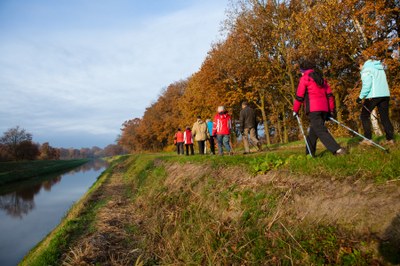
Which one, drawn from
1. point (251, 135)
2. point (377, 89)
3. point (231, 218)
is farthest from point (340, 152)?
point (251, 135)

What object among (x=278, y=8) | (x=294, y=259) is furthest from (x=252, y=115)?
(x=278, y=8)

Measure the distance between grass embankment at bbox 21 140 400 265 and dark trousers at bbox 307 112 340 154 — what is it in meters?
0.43

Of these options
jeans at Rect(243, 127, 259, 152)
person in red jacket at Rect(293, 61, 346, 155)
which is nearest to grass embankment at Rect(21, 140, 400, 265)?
person in red jacket at Rect(293, 61, 346, 155)

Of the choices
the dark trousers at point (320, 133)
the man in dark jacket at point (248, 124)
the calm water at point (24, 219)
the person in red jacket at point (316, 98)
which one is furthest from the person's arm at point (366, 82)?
the calm water at point (24, 219)

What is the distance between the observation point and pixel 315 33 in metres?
17.8

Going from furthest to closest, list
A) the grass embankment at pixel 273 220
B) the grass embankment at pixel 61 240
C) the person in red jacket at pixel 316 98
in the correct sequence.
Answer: the grass embankment at pixel 61 240
the person in red jacket at pixel 316 98
the grass embankment at pixel 273 220

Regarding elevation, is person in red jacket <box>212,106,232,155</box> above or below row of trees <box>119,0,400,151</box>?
below

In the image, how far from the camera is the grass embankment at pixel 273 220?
3.48 meters

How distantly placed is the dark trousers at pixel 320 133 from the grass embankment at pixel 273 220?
Result: 0.43 meters

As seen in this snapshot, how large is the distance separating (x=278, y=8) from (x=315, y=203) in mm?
22234

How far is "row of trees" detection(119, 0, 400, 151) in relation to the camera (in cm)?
1655

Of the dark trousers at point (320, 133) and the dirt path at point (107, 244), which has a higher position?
the dark trousers at point (320, 133)

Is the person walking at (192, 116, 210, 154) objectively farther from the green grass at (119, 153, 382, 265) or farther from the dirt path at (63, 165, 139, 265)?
the green grass at (119, 153, 382, 265)

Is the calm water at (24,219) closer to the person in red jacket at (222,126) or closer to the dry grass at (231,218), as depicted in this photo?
the dry grass at (231,218)
